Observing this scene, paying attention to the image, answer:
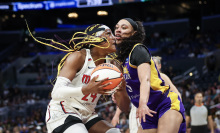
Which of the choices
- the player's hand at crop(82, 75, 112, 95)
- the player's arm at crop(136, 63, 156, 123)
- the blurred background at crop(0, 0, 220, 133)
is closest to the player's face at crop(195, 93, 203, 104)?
the blurred background at crop(0, 0, 220, 133)

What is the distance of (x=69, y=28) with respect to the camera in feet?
90.1

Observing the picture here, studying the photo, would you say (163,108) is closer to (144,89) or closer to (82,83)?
(144,89)

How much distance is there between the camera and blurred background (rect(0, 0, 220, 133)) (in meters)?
14.4

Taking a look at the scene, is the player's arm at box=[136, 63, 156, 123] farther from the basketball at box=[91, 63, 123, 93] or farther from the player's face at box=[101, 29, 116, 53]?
the player's face at box=[101, 29, 116, 53]

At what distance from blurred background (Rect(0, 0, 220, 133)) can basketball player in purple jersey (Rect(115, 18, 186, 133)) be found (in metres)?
6.78

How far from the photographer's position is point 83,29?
24.2m

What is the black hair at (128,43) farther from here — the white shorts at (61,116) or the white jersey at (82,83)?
the white shorts at (61,116)

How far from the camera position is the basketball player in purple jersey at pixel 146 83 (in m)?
3.54

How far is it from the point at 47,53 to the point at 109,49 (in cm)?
2111

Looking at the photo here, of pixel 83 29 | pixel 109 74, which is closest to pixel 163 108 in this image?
pixel 109 74

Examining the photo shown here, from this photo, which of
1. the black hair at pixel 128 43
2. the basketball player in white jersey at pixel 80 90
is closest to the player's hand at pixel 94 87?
the basketball player in white jersey at pixel 80 90

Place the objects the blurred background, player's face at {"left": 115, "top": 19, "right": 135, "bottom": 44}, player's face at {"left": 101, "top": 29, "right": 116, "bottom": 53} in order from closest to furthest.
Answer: player's face at {"left": 115, "top": 19, "right": 135, "bottom": 44}
player's face at {"left": 101, "top": 29, "right": 116, "bottom": 53}
the blurred background

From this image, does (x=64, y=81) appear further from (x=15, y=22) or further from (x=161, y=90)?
(x=15, y=22)

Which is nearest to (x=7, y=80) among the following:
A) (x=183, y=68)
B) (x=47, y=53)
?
(x=47, y=53)
